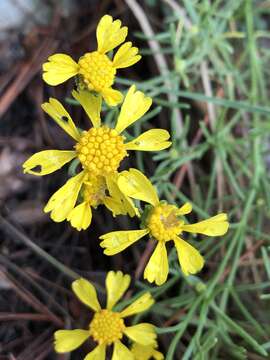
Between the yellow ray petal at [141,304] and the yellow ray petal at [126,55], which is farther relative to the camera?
the yellow ray petal at [141,304]

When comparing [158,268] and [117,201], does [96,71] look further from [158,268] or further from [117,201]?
[158,268]

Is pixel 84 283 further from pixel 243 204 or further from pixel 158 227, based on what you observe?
pixel 243 204

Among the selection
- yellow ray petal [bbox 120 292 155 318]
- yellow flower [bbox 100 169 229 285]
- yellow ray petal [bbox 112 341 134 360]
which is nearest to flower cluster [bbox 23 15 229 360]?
yellow flower [bbox 100 169 229 285]

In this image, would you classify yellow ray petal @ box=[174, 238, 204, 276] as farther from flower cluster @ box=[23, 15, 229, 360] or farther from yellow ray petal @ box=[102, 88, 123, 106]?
yellow ray petal @ box=[102, 88, 123, 106]

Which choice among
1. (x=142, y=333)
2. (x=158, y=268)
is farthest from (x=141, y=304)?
(x=158, y=268)

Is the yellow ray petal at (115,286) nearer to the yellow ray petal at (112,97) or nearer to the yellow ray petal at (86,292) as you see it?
the yellow ray petal at (86,292)

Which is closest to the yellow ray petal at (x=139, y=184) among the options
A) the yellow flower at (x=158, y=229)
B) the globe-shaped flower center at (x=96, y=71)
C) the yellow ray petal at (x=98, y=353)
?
the yellow flower at (x=158, y=229)

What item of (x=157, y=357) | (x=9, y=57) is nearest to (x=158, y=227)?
(x=157, y=357)
